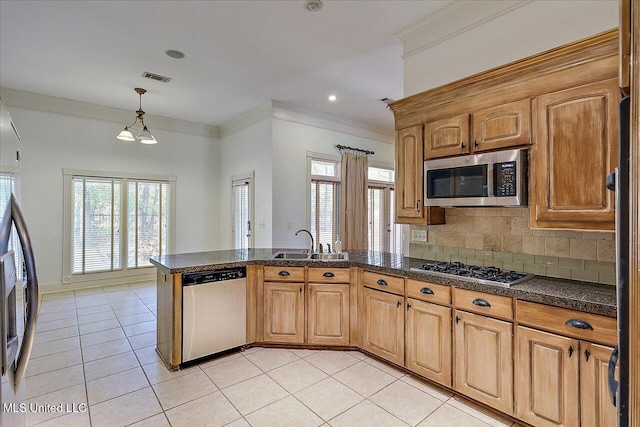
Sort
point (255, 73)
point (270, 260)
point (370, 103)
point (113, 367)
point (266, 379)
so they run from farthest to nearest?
point (370, 103)
point (255, 73)
point (270, 260)
point (113, 367)
point (266, 379)

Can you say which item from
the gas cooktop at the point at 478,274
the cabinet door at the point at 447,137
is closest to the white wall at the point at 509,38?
the cabinet door at the point at 447,137

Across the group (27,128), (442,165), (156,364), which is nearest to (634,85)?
(442,165)

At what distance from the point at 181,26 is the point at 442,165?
286 cm

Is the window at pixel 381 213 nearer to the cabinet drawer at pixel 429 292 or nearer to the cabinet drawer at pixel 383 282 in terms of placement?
the cabinet drawer at pixel 383 282

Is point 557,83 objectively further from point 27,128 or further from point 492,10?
point 27,128

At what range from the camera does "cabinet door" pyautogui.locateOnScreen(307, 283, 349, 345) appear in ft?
9.97

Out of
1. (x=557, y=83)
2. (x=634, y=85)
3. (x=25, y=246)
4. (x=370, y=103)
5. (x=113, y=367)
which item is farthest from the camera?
(x=370, y=103)

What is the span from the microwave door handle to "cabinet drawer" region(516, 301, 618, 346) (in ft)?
7.98

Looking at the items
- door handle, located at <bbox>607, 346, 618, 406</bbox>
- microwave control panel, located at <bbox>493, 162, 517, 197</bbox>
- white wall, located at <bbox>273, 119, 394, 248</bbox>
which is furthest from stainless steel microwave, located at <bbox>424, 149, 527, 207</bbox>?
white wall, located at <bbox>273, 119, 394, 248</bbox>

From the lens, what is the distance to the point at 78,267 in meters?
5.43

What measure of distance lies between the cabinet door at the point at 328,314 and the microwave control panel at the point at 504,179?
1528 millimetres

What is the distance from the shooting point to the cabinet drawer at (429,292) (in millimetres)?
2330

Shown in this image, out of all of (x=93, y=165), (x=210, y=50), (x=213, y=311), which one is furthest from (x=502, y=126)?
(x=93, y=165)

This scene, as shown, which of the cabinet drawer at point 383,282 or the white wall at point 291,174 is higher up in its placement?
the white wall at point 291,174
